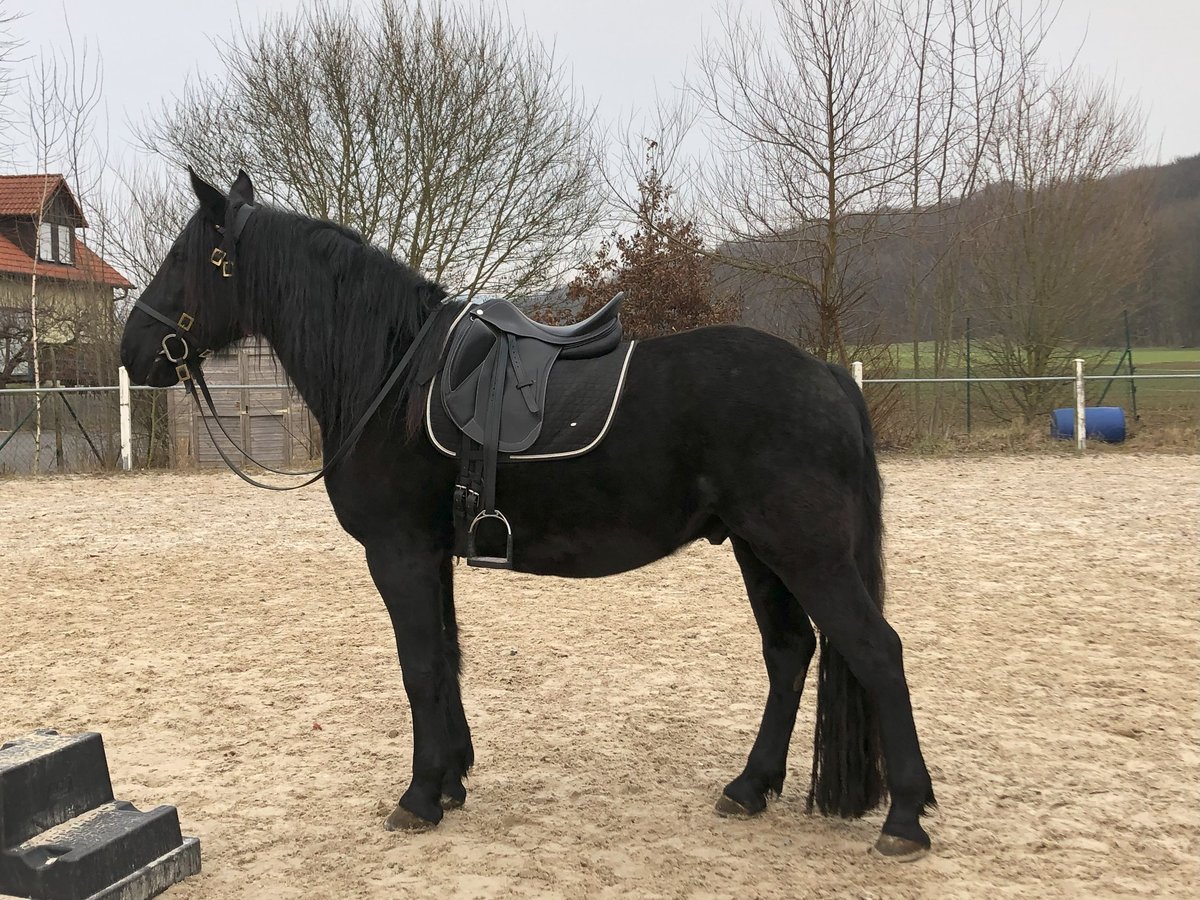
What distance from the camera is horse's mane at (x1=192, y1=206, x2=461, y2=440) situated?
9.91 ft

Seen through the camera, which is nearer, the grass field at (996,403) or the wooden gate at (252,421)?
the grass field at (996,403)

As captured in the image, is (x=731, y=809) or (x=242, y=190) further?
(x=242, y=190)

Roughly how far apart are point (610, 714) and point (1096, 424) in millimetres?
13866

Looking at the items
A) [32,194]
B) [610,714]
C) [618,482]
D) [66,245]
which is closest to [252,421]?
[32,194]

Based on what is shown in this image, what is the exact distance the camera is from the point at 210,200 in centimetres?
302

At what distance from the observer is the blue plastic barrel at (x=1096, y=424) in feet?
48.7

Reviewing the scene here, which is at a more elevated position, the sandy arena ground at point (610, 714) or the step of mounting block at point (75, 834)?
the step of mounting block at point (75, 834)

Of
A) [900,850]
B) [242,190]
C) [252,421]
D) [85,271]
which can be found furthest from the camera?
[252,421]

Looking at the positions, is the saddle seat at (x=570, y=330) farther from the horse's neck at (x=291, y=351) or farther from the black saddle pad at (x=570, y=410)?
the horse's neck at (x=291, y=351)

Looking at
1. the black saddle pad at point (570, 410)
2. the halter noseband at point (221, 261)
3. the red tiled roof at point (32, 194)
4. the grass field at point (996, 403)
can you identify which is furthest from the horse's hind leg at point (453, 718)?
the red tiled roof at point (32, 194)

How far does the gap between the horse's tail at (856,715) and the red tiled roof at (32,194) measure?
15.9 meters

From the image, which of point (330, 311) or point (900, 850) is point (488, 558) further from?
point (900, 850)

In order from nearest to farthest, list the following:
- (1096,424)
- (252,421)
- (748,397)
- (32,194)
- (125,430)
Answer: (748,397)
(125,430)
(1096,424)
(252,421)
(32,194)

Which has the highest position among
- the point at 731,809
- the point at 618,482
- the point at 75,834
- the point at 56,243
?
the point at 56,243
